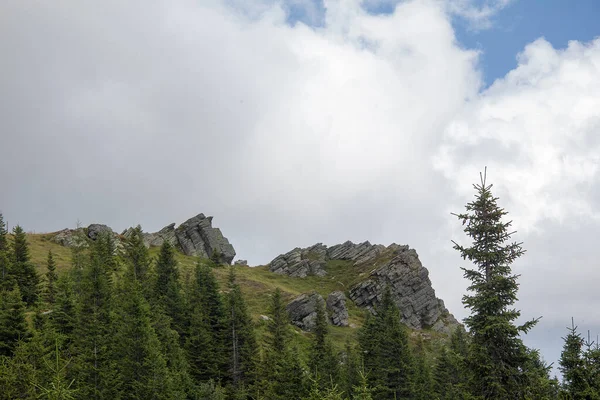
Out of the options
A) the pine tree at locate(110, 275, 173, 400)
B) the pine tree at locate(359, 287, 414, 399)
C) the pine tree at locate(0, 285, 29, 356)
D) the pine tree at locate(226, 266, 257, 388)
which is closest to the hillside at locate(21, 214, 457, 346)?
the pine tree at locate(226, 266, 257, 388)

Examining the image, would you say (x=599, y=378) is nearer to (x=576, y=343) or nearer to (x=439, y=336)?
(x=576, y=343)

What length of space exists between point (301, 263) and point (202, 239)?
35812 millimetres

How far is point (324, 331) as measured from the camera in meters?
58.3

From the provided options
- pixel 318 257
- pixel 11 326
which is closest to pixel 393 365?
pixel 11 326

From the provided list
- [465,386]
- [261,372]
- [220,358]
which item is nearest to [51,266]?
[220,358]

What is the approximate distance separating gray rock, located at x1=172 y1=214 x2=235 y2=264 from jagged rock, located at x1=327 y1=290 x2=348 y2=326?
148ft

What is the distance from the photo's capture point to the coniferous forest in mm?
22422

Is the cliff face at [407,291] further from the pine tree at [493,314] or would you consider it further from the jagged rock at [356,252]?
the pine tree at [493,314]

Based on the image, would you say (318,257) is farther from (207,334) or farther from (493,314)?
(493,314)

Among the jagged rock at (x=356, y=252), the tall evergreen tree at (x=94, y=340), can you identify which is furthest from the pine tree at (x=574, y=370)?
the jagged rock at (x=356, y=252)

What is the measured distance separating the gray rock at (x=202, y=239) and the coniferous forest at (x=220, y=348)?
2316 inches

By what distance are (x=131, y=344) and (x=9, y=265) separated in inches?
1763

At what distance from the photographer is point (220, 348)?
2446 inches

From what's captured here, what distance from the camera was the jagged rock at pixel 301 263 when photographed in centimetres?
15512
